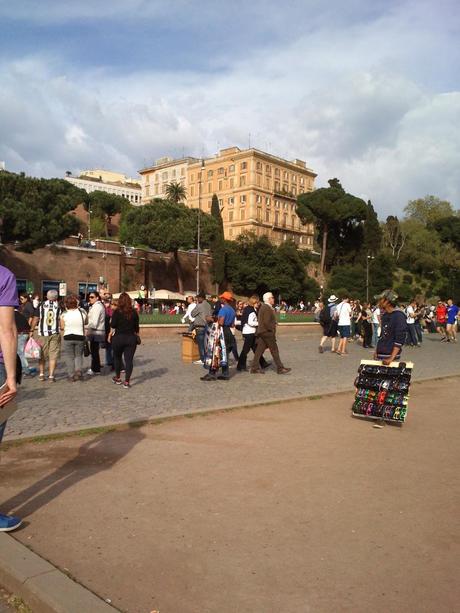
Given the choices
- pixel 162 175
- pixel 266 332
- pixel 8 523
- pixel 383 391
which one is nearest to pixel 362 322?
pixel 266 332

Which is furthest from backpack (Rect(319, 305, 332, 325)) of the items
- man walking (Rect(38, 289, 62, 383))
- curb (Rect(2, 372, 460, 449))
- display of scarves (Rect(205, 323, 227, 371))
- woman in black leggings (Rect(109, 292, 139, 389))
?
man walking (Rect(38, 289, 62, 383))

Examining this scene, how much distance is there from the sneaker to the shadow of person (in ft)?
0.80

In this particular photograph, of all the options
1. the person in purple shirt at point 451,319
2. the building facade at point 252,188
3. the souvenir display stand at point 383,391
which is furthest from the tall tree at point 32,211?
the building facade at point 252,188

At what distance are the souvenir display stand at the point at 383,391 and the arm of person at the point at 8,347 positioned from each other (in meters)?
5.19

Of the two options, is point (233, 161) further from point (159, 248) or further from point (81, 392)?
point (81, 392)

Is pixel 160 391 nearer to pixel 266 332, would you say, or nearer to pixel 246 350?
pixel 266 332

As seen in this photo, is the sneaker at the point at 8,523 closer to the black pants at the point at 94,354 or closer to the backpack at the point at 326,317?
the black pants at the point at 94,354

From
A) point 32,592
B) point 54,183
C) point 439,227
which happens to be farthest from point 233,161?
point 32,592

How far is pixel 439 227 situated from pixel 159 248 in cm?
5638

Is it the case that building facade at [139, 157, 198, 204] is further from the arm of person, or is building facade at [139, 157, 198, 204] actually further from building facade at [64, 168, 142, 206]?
Result: the arm of person

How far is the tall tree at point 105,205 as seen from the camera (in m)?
92.3

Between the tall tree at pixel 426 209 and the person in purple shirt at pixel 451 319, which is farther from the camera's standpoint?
the tall tree at pixel 426 209

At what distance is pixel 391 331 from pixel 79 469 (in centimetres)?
472

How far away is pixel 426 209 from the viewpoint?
10575 cm
